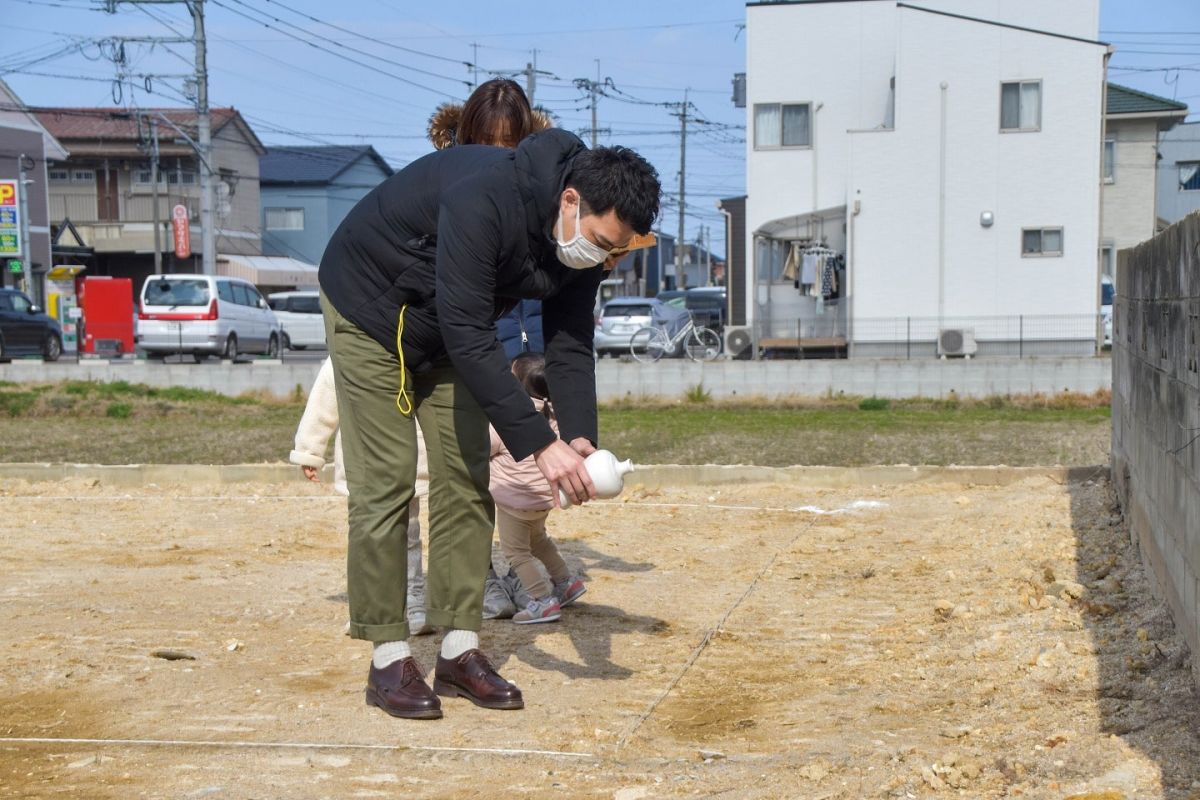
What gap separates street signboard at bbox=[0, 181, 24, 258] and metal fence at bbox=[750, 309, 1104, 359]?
19544 mm

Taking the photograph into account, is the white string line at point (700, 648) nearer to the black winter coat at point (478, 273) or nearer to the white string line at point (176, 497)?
the black winter coat at point (478, 273)

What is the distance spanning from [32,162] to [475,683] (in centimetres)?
4106

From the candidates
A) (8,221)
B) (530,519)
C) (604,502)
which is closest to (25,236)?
(8,221)

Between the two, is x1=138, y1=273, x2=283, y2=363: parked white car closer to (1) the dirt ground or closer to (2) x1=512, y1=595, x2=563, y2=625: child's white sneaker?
(1) the dirt ground

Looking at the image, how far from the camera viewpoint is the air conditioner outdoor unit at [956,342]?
73.5 feet

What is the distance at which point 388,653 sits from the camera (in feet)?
10.9

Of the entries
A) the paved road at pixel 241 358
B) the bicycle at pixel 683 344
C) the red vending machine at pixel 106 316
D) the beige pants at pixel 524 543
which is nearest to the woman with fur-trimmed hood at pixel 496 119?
the beige pants at pixel 524 543

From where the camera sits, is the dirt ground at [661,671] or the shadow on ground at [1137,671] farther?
the dirt ground at [661,671]

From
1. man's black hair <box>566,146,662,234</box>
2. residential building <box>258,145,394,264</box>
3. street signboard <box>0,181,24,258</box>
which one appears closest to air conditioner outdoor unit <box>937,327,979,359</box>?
man's black hair <box>566,146,662,234</box>

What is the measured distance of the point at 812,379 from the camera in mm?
17797

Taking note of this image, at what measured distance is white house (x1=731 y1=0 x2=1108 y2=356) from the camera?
74.8 ft

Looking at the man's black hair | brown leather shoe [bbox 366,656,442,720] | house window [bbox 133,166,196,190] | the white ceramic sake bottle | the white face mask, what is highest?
house window [bbox 133,166,196,190]

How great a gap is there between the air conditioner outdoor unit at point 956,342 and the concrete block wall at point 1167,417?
16853 mm

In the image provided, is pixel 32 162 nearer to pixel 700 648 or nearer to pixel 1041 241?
pixel 1041 241
